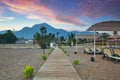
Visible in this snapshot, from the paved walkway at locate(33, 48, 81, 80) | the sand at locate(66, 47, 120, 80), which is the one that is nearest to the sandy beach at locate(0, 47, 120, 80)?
the sand at locate(66, 47, 120, 80)

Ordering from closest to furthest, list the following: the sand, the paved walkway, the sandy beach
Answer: the paved walkway, the sand, the sandy beach

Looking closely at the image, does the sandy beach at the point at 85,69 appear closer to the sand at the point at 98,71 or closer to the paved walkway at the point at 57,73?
the sand at the point at 98,71

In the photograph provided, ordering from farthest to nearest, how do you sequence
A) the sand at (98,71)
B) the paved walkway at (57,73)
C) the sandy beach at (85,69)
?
the sandy beach at (85,69) → the sand at (98,71) → the paved walkway at (57,73)

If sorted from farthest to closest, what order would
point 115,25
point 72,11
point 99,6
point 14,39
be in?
point 14,39 → point 72,11 → point 99,6 → point 115,25

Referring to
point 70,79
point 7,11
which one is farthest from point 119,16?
point 70,79

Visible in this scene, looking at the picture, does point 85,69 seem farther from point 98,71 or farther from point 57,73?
point 57,73

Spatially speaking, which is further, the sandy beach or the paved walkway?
the sandy beach

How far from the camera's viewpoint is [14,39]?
79.0 meters

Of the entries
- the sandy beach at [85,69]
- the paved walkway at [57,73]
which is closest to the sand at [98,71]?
the sandy beach at [85,69]

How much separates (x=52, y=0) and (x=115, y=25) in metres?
6.68

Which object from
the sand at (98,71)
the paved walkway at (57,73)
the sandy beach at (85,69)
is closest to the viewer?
the paved walkway at (57,73)

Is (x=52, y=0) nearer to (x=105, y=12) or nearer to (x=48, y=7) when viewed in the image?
(x=48, y=7)

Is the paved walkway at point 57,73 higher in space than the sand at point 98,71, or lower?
higher

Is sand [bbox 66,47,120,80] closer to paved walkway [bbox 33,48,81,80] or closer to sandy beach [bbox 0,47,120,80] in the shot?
sandy beach [bbox 0,47,120,80]
